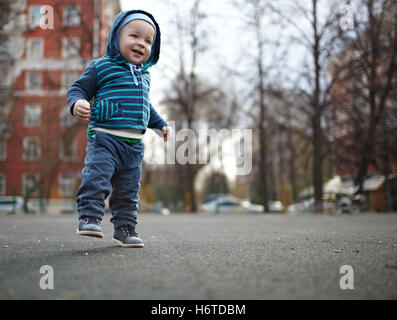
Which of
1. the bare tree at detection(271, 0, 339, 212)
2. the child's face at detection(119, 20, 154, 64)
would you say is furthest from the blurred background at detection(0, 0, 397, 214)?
the child's face at detection(119, 20, 154, 64)

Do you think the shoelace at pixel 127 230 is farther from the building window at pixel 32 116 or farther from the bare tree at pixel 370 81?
the building window at pixel 32 116

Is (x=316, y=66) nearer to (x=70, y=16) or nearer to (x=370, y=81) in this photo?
(x=370, y=81)

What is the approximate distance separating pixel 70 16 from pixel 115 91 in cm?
1757

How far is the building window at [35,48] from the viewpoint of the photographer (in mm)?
34156

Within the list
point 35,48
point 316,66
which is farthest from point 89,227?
point 35,48

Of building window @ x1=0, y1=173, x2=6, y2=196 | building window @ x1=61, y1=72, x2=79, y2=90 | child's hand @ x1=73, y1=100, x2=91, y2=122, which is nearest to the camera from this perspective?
child's hand @ x1=73, y1=100, x2=91, y2=122

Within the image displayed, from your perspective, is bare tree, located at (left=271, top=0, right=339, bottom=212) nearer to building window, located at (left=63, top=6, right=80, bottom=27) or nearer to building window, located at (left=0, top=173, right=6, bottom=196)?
building window, located at (left=63, top=6, right=80, bottom=27)

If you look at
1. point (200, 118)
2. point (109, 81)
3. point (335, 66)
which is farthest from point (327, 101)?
point (109, 81)

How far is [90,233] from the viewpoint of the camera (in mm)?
2771

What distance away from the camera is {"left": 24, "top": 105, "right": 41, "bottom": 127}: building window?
108 feet

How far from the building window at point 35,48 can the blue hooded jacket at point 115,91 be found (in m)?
34.0

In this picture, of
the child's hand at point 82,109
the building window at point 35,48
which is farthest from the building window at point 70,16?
the child's hand at point 82,109

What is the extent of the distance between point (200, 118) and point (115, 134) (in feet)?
73.9
